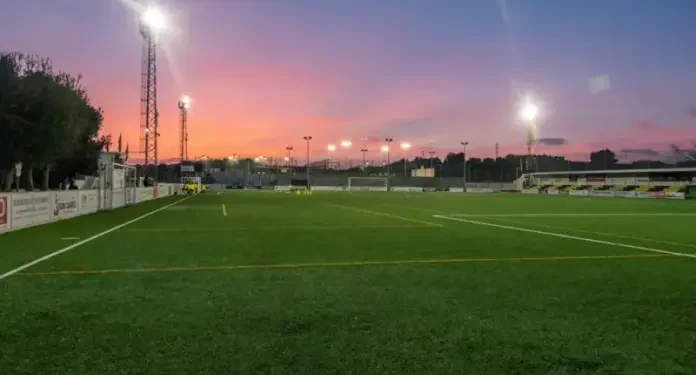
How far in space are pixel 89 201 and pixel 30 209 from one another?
29.5 feet

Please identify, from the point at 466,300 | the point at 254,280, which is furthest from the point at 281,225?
the point at 466,300

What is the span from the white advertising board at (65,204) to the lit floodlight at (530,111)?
46.1 metres

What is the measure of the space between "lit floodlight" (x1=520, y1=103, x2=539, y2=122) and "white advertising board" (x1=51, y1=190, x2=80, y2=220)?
46.1m

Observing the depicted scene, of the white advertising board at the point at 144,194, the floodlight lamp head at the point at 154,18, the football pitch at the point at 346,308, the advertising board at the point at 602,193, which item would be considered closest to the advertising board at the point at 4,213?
the football pitch at the point at 346,308

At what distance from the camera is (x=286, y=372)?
4844mm

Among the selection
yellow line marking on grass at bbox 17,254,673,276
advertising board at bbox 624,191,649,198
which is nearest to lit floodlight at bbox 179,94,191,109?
advertising board at bbox 624,191,649,198

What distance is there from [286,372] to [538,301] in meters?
4.39

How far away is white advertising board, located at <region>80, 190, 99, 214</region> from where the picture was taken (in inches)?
1127

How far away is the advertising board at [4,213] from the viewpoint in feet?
60.6

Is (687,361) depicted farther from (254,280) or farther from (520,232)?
(520,232)

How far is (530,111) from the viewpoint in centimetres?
6044

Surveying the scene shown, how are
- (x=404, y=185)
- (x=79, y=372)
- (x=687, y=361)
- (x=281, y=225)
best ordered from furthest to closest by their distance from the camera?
(x=404, y=185)
(x=281, y=225)
(x=687, y=361)
(x=79, y=372)

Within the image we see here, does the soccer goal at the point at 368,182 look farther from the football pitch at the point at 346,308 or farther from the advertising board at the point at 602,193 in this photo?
the football pitch at the point at 346,308

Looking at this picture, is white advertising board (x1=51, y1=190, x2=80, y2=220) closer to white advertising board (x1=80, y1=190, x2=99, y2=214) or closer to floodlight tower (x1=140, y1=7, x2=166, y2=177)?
white advertising board (x1=80, y1=190, x2=99, y2=214)
